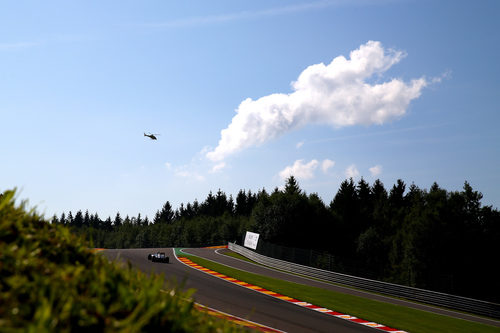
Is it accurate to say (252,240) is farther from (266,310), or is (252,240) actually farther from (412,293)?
(266,310)

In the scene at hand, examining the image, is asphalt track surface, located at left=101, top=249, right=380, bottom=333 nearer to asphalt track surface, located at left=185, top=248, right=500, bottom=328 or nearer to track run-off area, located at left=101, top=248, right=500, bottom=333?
track run-off area, located at left=101, top=248, right=500, bottom=333

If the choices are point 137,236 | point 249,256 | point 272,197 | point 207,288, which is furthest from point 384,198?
point 137,236

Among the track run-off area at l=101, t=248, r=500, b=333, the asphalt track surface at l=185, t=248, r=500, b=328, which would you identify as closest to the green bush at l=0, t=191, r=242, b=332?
the track run-off area at l=101, t=248, r=500, b=333

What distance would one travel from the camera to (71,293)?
4.39 metres

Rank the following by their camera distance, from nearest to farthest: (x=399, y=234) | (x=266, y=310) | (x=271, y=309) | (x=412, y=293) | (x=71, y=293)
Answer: (x=71, y=293) → (x=266, y=310) → (x=271, y=309) → (x=412, y=293) → (x=399, y=234)

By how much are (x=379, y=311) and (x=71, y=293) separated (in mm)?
23786

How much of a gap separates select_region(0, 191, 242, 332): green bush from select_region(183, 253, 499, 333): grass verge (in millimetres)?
18604

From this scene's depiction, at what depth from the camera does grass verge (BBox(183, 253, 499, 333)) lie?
2223 cm

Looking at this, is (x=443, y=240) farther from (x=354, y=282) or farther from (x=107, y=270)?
(x=107, y=270)

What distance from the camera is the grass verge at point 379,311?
22.2m

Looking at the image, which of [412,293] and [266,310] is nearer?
[266,310]

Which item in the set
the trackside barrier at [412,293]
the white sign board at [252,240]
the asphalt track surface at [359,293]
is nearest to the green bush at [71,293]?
the asphalt track surface at [359,293]

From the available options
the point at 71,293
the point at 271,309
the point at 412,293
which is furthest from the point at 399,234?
the point at 71,293

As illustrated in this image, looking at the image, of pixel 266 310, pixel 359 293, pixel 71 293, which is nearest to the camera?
pixel 71 293
